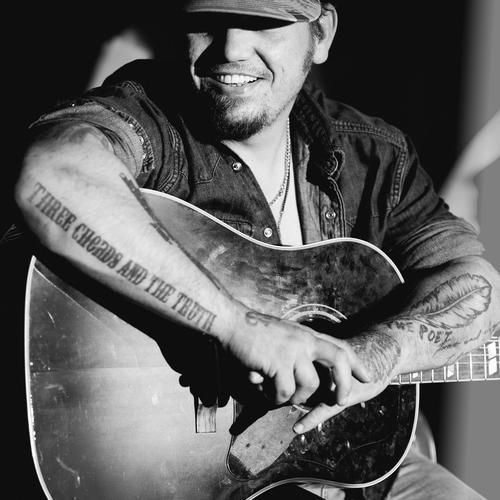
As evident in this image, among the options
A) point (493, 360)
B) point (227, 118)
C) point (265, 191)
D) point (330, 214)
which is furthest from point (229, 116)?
point (493, 360)

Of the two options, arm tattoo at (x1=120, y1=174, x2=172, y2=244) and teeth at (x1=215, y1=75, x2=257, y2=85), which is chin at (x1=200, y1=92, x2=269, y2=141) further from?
arm tattoo at (x1=120, y1=174, x2=172, y2=244)

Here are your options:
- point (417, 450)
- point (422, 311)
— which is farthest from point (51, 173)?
point (417, 450)

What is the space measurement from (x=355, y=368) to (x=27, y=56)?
4.44 ft

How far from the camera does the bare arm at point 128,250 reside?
3.92 ft

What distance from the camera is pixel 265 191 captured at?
5.77 ft

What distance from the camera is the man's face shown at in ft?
5.03

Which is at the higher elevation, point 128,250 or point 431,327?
point 128,250

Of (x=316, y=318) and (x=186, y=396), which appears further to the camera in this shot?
(x=316, y=318)

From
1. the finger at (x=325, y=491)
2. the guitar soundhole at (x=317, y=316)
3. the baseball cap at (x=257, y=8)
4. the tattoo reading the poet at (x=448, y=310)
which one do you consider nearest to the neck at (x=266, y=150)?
the baseball cap at (x=257, y=8)

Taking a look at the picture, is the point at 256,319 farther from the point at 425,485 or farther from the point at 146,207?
the point at 425,485

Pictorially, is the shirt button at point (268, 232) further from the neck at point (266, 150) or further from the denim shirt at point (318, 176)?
the neck at point (266, 150)

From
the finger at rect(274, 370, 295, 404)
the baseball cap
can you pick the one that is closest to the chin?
the baseball cap

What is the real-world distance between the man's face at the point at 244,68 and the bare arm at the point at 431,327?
21.2 inches

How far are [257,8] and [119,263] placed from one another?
0.63 meters
